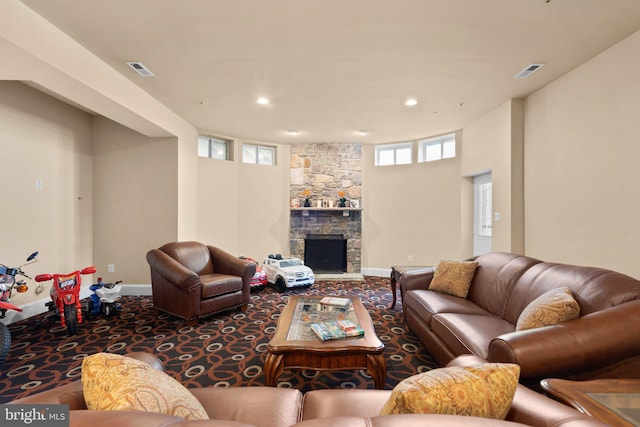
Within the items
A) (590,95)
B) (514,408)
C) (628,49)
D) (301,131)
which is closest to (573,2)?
(628,49)

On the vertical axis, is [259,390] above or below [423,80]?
below

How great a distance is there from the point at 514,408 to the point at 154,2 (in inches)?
121

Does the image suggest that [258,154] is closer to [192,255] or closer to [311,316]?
[192,255]

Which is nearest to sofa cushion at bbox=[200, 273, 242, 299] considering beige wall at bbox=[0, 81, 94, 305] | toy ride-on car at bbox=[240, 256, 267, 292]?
toy ride-on car at bbox=[240, 256, 267, 292]

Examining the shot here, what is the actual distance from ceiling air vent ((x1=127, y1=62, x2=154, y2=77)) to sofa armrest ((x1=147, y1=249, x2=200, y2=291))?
2.08 meters

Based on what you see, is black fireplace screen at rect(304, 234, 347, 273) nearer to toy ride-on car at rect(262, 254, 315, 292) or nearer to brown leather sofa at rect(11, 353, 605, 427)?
toy ride-on car at rect(262, 254, 315, 292)

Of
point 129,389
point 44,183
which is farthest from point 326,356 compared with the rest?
point 44,183

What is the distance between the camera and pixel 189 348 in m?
2.71

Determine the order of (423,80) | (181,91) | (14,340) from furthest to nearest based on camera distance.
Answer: (181,91)
(423,80)
(14,340)

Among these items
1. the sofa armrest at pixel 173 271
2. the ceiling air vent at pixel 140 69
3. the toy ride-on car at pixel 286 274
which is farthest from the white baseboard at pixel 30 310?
the ceiling air vent at pixel 140 69

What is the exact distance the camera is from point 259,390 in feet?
4.22

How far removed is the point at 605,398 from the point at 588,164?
2789 millimetres

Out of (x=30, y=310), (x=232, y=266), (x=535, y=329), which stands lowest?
(x=30, y=310)

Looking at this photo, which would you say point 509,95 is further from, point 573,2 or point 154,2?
point 154,2
